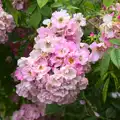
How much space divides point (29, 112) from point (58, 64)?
16.7 inches

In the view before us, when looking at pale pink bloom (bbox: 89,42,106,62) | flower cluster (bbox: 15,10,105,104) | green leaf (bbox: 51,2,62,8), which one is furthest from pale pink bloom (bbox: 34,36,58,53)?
green leaf (bbox: 51,2,62,8)

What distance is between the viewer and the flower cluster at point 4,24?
1447 mm

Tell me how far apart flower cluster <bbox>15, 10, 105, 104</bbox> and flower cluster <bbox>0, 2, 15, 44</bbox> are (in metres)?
0.19

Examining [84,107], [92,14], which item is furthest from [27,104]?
[92,14]

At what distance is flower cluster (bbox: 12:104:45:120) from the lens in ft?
5.23

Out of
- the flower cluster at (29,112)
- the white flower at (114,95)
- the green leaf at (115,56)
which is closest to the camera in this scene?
the green leaf at (115,56)

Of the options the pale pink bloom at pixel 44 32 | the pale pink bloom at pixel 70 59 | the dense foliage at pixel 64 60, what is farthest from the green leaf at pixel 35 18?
the pale pink bloom at pixel 70 59

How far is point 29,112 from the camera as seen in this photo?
160cm

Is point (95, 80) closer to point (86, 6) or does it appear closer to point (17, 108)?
point (86, 6)

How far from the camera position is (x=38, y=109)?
161cm

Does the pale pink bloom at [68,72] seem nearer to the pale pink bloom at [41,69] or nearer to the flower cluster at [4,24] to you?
the pale pink bloom at [41,69]

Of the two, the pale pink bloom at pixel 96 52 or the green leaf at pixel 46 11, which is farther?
the green leaf at pixel 46 11

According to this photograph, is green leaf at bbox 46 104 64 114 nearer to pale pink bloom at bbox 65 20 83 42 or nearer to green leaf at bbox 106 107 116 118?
green leaf at bbox 106 107 116 118

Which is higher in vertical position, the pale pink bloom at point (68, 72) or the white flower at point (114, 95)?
the pale pink bloom at point (68, 72)
